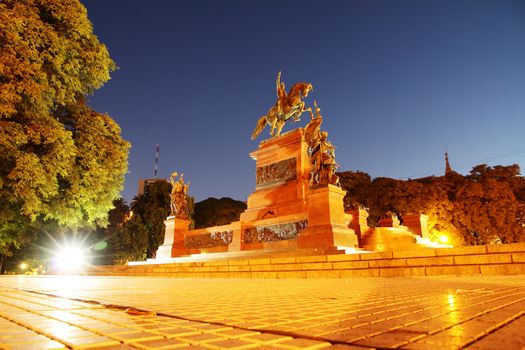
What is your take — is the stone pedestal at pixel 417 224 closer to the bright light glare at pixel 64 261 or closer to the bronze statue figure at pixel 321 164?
the bronze statue figure at pixel 321 164

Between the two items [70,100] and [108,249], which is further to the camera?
[108,249]

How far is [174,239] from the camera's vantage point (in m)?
19.6

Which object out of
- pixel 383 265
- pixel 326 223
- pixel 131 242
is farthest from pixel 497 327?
pixel 131 242

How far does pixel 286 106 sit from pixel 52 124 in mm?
13386

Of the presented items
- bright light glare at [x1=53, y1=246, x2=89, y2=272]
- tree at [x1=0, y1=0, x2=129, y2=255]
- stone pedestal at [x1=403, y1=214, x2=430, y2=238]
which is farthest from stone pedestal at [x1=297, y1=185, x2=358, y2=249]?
bright light glare at [x1=53, y1=246, x2=89, y2=272]

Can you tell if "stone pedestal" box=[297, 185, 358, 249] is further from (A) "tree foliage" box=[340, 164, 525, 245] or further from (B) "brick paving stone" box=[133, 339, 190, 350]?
(A) "tree foliage" box=[340, 164, 525, 245]

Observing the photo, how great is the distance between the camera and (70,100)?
41.5ft

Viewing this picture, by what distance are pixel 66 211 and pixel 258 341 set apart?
41.0 feet

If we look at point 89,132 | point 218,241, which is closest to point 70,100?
point 89,132

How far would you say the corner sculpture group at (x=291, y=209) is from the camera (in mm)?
13805

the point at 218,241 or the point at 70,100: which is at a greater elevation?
the point at 70,100

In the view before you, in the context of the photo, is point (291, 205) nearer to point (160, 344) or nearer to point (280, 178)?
point (280, 178)

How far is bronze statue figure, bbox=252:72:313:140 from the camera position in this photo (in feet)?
69.6

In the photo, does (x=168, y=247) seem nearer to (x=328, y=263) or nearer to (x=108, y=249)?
(x=328, y=263)
